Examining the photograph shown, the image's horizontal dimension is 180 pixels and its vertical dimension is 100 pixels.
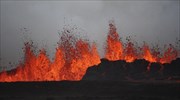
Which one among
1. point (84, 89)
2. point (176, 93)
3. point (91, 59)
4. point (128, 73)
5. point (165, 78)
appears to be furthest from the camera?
point (91, 59)

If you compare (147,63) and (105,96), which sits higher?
(147,63)

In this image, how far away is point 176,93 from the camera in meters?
57.4

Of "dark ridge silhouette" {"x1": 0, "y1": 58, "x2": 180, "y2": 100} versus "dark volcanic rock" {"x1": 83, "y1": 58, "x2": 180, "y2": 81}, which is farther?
"dark volcanic rock" {"x1": 83, "y1": 58, "x2": 180, "y2": 81}

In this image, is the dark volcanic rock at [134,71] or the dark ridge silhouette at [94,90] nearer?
the dark ridge silhouette at [94,90]

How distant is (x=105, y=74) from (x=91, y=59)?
2469 cm

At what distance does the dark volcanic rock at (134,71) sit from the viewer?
259 ft

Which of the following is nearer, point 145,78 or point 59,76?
point 145,78

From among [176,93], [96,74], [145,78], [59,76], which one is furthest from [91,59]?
[176,93]

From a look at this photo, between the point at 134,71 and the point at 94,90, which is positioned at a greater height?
the point at 134,71

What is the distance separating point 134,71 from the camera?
81.8m

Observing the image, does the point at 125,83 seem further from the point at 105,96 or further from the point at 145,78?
the point at 145,78

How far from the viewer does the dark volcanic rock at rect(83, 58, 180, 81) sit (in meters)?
78.9

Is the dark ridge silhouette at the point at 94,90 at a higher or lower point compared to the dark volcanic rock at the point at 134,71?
lower

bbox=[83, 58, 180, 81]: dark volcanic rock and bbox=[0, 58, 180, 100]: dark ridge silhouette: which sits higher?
bbox=[83, 58, 180, 81]: dark volcanic rock
